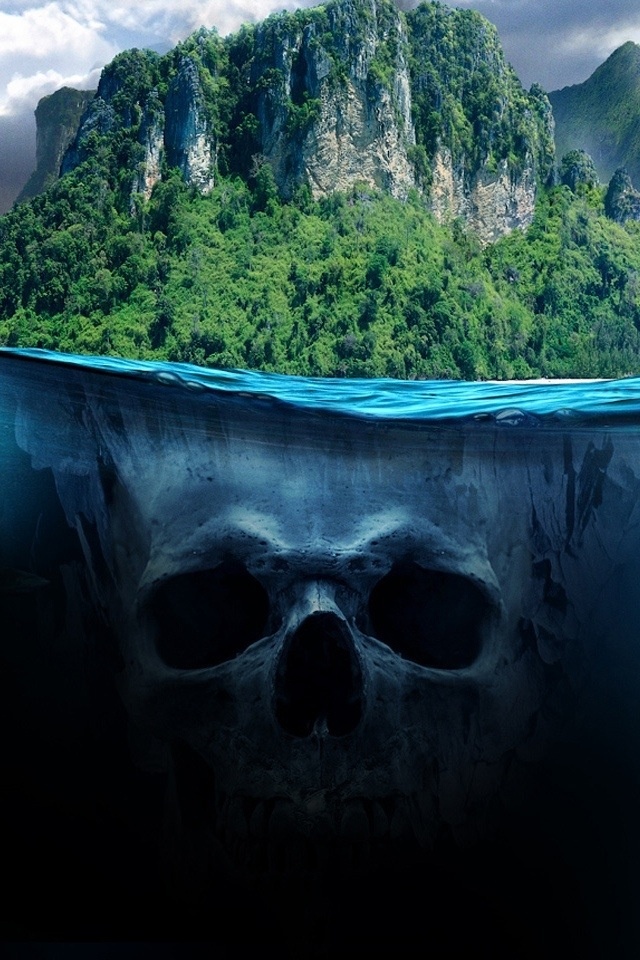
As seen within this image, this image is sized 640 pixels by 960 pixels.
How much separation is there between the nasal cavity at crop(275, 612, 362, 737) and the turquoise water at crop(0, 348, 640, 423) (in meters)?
0.43

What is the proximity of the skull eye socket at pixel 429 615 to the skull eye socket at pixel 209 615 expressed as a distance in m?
0.24

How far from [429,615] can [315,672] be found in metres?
0.27

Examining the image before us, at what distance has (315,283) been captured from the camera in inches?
1128

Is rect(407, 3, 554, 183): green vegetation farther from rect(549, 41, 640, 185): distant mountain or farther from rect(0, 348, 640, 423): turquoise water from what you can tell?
rect(0, 348, 640, 423): turquoise water

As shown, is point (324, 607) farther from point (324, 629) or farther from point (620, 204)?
point (620, 204)

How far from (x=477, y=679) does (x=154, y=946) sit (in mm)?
805

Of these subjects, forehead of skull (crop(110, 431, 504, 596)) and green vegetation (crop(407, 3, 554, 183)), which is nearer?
forehead of skull (crop(110, 431, 504, 596))

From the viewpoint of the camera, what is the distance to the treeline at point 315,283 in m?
20.7

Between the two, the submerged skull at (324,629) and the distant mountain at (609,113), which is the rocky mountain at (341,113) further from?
the submerged skull at (324,629)

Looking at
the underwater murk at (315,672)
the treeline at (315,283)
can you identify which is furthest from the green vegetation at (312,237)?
the underwater murk at (315,672)

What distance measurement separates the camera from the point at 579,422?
1.85 metres

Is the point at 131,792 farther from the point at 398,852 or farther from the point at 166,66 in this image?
the point at 166,66

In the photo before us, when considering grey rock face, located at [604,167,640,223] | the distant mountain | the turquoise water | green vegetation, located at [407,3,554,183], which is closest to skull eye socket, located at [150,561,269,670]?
the turquoise water

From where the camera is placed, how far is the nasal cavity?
1750 mm
